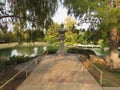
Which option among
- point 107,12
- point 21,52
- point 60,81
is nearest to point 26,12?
point 107,12

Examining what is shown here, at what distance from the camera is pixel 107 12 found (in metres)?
14.2

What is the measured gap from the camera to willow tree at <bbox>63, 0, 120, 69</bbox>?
13.7 metres

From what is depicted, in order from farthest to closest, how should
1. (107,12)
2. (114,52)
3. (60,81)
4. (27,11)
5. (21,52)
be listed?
(21,52) → (114,52) → (27,11) → (107,12) → (60,81)

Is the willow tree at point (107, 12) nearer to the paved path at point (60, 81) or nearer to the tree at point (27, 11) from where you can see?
the tree at point (27, 11)

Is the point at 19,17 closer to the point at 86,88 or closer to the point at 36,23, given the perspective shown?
the point at 36,23

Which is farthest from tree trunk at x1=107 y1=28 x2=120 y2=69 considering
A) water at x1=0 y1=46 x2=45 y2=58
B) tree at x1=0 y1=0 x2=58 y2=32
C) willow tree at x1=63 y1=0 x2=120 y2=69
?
water at x1=0 y1=46 x2=45 y2=58

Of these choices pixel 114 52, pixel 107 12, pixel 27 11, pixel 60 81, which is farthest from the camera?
pixel 114 52

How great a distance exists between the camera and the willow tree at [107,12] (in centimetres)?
1370

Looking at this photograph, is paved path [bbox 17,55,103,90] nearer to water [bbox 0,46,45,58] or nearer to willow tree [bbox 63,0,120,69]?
willow tree [bbox 63,0,120,69]

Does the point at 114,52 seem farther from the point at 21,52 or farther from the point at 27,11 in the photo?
the point at 21,52

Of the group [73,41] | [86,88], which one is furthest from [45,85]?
[73,41]

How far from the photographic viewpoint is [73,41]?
160ft

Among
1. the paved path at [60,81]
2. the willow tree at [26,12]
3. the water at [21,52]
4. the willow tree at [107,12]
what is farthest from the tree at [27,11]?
the water at [21,52]

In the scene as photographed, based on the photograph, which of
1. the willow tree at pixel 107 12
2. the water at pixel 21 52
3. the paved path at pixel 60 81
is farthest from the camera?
the water at pixel 21 52
